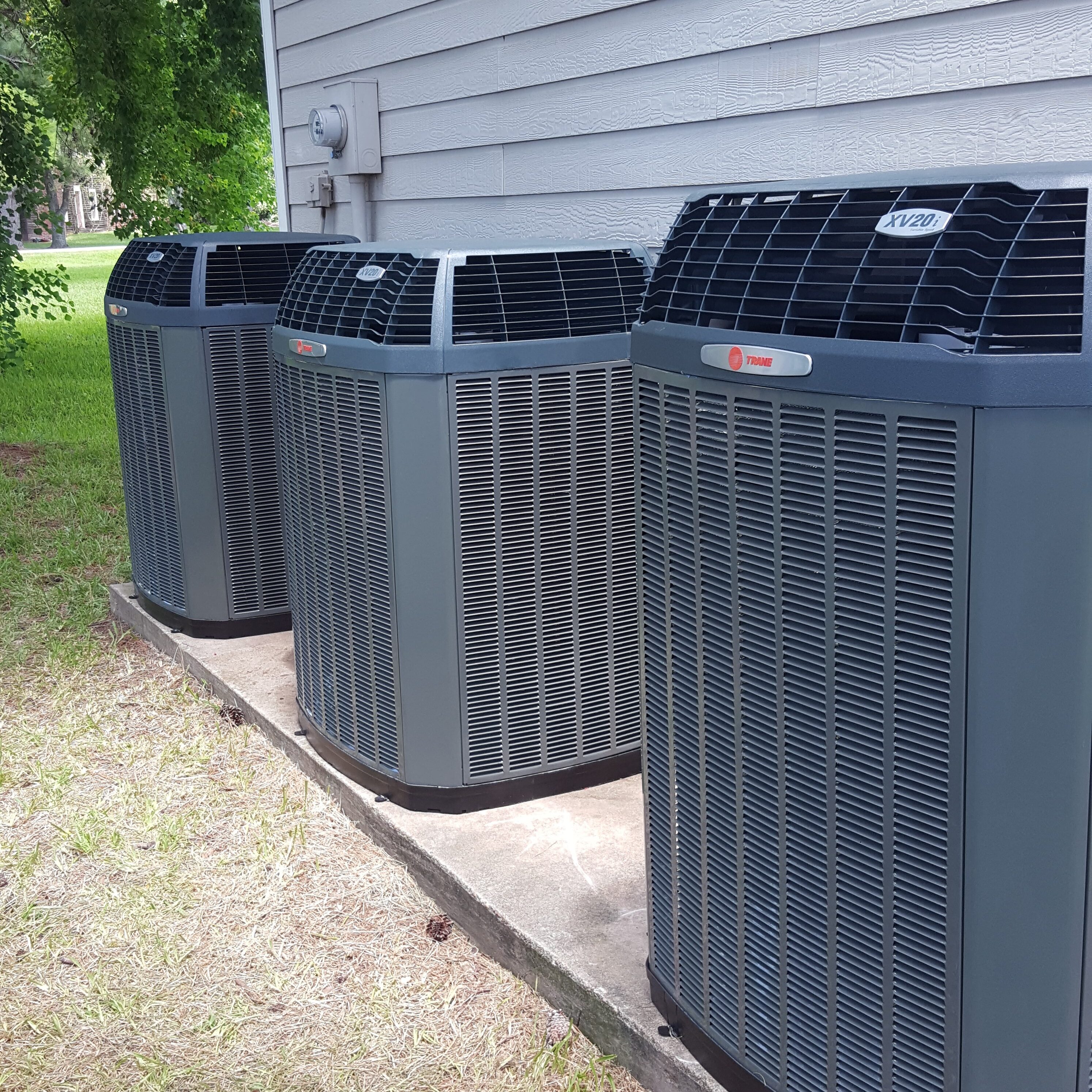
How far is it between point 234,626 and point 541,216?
5.83ft

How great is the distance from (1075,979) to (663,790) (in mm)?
719

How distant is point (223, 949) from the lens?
2.74 m

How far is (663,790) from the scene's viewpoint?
2.03 meters

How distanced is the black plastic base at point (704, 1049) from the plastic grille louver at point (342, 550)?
3.48ft

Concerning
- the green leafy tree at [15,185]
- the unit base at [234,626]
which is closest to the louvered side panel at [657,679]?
the unit base at [234,626]

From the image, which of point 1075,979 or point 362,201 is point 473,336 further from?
point 362,201

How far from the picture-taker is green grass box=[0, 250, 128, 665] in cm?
494

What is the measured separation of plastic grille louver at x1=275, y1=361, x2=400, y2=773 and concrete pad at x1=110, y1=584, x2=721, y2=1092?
207 mm

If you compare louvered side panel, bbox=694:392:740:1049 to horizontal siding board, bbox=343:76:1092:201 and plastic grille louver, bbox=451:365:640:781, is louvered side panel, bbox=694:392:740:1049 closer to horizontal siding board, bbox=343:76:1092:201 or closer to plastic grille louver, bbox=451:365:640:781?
plastic grille louver, bbox=451:365:640:781

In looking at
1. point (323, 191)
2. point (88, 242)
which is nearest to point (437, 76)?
point (323, 191)

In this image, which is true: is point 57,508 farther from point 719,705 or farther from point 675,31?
point 719,705

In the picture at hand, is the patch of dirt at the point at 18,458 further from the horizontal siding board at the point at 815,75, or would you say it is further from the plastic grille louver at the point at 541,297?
the plastic grille louver at the point at 541,297

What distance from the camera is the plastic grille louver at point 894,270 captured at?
4.56 feet

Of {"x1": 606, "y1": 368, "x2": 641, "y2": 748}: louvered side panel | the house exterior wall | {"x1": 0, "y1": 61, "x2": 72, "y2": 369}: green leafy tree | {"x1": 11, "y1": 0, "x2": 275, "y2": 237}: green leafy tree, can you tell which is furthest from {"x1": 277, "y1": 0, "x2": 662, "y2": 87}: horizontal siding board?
{"x1": 0, "y1": 61, "x2": 72, "y2": 369}: green leafy tree
